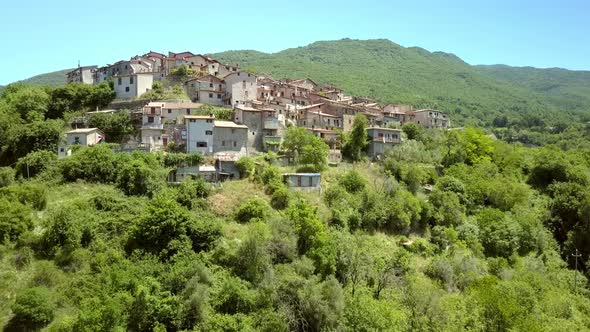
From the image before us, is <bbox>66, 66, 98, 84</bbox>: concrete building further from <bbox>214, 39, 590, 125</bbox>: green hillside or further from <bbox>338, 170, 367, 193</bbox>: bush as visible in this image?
<bbox>214, 39, 590, 125</bbox>: green hillside

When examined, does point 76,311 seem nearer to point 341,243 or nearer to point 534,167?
point 341,243

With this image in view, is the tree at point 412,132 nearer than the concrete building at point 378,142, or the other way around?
the concrete building at point 378,142

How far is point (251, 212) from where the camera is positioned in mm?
A: 36375

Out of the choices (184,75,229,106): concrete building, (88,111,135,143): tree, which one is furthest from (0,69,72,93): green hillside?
(88,111,135,143): tree

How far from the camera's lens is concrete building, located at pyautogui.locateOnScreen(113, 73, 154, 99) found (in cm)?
A: 5400

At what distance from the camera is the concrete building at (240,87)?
5559cm

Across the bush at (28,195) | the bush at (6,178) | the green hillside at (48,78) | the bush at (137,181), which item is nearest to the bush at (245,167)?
the bush at (137,181)

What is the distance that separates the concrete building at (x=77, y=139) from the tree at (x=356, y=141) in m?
24.5

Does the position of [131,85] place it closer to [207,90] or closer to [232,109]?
[207,90]

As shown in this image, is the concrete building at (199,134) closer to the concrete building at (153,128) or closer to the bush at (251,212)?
the concrete building at (153,128)

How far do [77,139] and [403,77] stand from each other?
122m

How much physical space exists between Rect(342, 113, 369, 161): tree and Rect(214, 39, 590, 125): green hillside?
62542 mm

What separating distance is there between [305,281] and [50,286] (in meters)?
15.1

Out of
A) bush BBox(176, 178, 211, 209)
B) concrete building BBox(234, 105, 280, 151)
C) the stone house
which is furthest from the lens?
concrete building BBox(234, 105, 280, 151)
